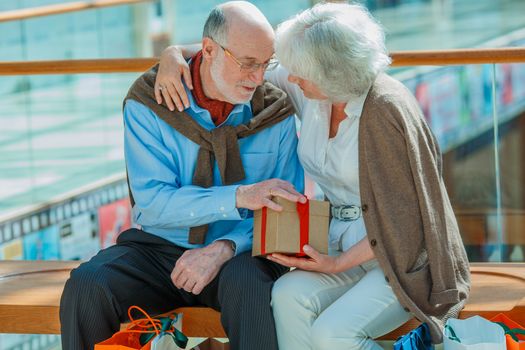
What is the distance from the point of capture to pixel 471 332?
277 centimetres

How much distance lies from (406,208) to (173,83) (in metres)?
0.80

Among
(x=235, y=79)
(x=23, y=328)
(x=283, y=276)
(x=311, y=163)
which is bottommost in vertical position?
(x=23, y=328)

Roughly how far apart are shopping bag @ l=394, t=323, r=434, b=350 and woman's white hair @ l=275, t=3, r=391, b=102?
2.22ft

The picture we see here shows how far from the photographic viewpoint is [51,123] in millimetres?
5828

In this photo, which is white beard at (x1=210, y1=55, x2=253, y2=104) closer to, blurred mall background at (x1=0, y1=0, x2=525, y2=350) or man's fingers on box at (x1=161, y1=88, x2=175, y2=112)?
man's fingers on box at (x1=161, y1=88, x2=175, y2=112)

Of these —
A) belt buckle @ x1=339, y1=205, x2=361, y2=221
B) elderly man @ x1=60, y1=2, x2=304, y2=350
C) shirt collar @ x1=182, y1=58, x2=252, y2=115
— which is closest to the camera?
elderly man @ x1=60, y1=2, x2=304, y2=350

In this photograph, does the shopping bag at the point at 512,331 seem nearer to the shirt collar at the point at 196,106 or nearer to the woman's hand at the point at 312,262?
the woman's hand at the point at 312,262

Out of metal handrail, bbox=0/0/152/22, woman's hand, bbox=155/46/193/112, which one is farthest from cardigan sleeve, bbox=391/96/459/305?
metal handrail, bbox=0/0/152/22

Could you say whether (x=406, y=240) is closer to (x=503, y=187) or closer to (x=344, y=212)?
(x=344, y=212)

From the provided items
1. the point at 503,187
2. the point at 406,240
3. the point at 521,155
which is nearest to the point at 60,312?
the point at 406,240

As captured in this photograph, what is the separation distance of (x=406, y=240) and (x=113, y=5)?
4.78m

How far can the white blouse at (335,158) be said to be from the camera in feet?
9.61

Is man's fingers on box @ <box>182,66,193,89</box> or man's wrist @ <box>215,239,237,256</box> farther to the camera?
man's fingers on box @ <box>182,66,193,89</box>

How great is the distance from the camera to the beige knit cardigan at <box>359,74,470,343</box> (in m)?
2.78
